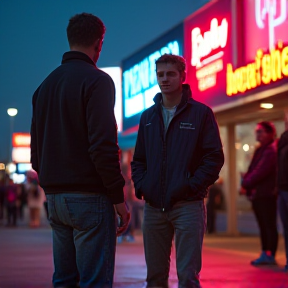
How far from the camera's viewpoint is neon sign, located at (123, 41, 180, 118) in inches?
746

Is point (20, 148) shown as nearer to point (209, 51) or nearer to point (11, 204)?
point (11, 204)

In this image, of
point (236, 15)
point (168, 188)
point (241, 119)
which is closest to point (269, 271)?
point (168, 188)

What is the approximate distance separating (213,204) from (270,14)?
671 centimetres

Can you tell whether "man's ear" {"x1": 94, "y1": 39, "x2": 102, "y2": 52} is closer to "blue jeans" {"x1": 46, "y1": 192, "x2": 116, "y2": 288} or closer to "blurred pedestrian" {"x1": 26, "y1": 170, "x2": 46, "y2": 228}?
"blue jeans" {"x1": 46, "y1": 192, "x2": 116, "y2": 288}

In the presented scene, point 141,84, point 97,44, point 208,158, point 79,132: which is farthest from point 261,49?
point 79,132

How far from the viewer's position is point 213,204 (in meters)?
17.7

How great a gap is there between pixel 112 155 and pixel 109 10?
9.35 metres

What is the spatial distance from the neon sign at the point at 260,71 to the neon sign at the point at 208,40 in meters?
0.80

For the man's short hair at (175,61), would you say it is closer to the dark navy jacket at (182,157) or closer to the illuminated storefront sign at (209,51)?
the dark navy jacket at (182,157)

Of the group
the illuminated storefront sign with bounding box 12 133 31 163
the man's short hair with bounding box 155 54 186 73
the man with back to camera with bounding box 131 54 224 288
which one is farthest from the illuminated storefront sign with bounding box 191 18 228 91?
the illuminated storefront sign with bounding box 12 133 31 163

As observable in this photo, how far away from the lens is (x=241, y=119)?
1600cm

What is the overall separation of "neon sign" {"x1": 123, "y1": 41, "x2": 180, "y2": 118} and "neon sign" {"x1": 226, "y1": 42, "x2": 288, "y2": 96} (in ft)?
12.6

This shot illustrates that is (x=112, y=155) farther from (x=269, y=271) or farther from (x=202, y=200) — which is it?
(x=269, y=271)

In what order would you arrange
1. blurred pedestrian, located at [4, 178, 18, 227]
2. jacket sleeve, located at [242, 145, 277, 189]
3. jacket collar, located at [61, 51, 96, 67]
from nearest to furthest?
jacket collar, located at [61, 51, 96, 67] < jacket sleeve, located at [242, 145, 277, 189] < blurred pedestrian, located at [4, 178, 18, 227]
